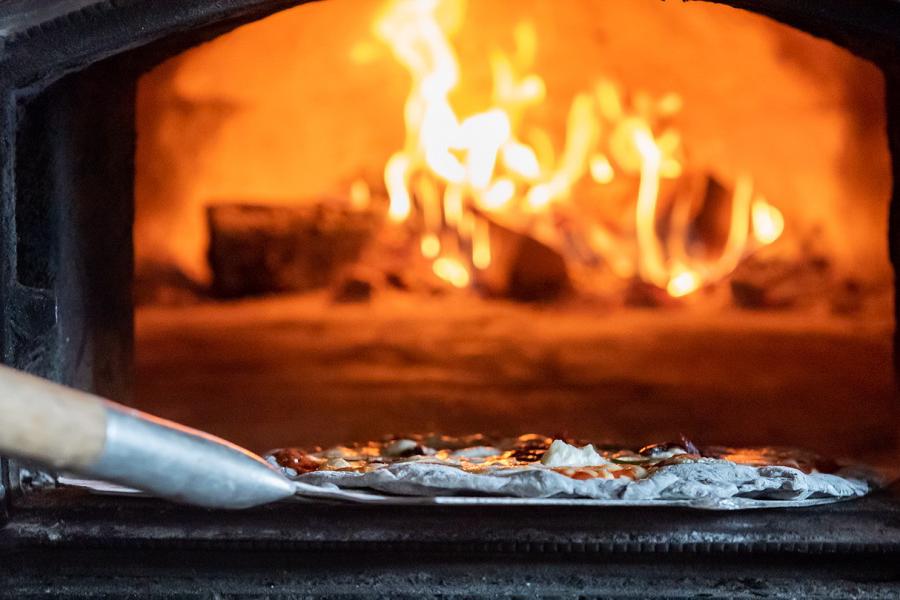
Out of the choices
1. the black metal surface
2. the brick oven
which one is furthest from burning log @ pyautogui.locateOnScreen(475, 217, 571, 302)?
the black metal surface

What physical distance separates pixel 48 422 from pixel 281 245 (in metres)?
1.38

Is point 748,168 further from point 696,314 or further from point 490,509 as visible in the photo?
point 490,509

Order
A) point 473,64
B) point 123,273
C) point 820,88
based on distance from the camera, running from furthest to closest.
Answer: point 473,64
point 820,88
point 123,273

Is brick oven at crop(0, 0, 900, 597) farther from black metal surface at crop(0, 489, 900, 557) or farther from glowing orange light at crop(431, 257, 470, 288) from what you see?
black metal surface at crop(0, 489, 900, 557)

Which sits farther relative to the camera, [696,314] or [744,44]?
[696,314]

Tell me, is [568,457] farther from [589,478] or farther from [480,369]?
[480,369]

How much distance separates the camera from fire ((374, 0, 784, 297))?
2068mm

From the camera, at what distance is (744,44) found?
2.05 meters

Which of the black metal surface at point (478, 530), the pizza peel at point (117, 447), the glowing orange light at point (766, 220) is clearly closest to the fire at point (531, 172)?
the glowing orange light at point (766, 220)

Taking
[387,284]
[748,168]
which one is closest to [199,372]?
[387,284]

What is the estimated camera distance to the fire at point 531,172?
2068 millimetres

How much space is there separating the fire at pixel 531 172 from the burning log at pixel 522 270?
0.02 metres

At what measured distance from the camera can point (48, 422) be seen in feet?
2.58

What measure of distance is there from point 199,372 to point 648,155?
3.36ft
